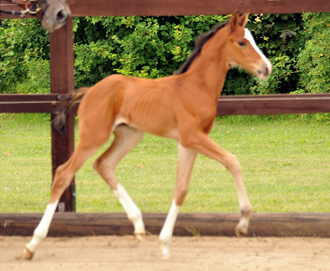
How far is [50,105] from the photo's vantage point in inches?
186

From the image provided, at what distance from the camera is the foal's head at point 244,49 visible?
3.26m

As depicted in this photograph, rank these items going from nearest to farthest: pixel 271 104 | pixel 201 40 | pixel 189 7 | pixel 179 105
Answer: pixel 179 105 → pixel 201 40 → pixel 271 104 → pixel 189 7

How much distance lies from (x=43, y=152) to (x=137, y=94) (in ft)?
21.1

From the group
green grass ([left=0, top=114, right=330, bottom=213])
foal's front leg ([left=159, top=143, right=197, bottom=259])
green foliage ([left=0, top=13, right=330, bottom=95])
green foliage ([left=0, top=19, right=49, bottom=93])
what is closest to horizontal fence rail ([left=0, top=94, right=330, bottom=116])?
foal's front leg ([left=159, top=143, right=197, bottom=259])

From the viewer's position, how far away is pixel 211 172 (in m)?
8.18

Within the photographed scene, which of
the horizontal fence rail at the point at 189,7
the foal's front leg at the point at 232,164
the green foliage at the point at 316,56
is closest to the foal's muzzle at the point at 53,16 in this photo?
the horizontal fence rail at the point at 189,7

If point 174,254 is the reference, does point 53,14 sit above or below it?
above

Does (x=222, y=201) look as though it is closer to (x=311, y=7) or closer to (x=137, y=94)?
(x=311, y=7)

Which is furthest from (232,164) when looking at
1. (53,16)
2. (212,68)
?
(53,16)

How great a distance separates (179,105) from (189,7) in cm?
152

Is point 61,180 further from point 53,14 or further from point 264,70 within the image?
point 264,70

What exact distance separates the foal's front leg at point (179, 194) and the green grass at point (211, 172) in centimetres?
227

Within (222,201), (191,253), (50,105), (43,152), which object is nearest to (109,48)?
(43,152)

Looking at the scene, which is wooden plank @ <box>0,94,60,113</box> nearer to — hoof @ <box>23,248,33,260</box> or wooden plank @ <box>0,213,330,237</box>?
wooden plank @ <box>0,213,330,237</box>
